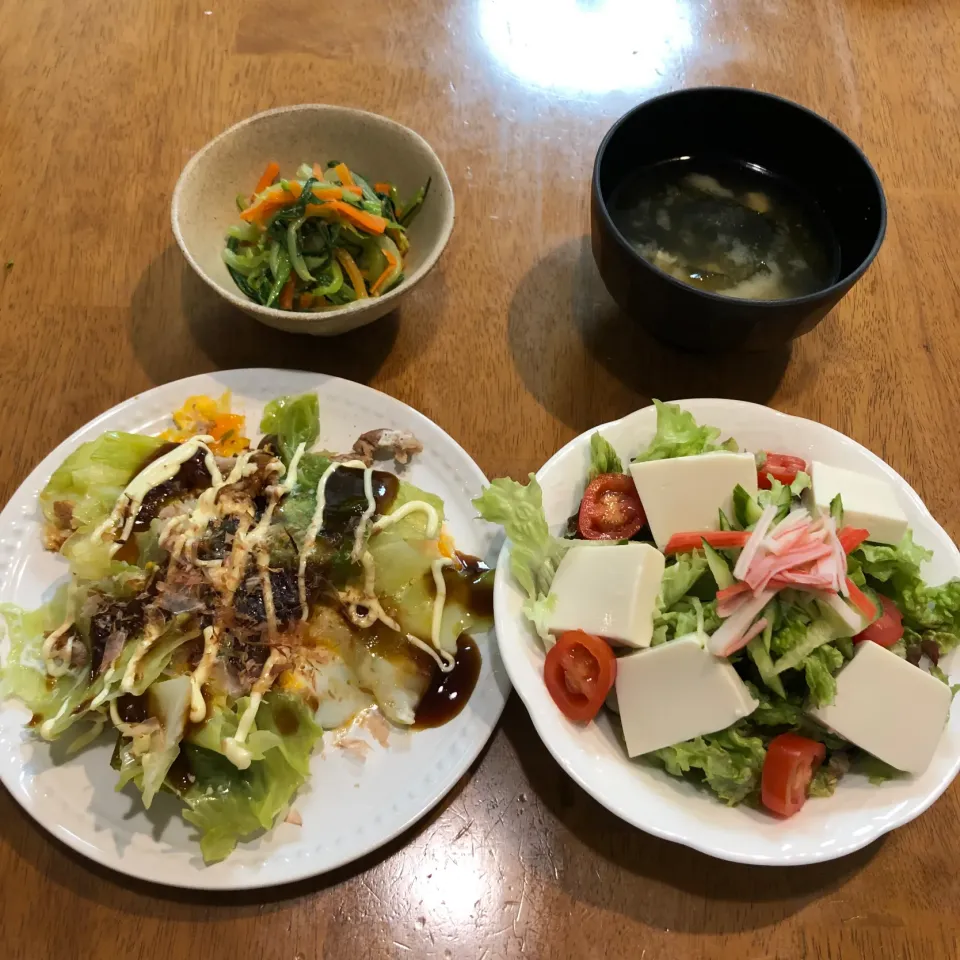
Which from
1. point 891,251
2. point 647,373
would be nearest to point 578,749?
point 647,373

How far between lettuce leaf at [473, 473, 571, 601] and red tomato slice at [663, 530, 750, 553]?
7.5 inches

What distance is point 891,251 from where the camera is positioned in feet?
6.73

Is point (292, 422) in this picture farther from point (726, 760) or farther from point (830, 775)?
point (830, 775)

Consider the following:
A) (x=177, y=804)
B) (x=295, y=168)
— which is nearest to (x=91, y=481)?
(x=177, y=804)

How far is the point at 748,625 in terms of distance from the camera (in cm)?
124

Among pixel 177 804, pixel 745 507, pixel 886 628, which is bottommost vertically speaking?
pixel 177 804

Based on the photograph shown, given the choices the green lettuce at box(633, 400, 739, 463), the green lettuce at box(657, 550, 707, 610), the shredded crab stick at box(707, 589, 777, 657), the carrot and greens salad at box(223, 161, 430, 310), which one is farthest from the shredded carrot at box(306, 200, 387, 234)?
the shredded crab stick at box(707, 589, 777, 657)

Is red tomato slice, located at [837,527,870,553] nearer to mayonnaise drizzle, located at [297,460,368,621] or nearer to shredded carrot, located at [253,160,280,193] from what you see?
mayonnaise drizzle, located at [297,460,368,621]

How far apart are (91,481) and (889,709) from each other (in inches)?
60.7

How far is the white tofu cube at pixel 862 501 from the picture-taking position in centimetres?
135

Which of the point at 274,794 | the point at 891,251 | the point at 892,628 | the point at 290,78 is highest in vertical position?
the point at 290,78

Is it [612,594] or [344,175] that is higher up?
[344,175]

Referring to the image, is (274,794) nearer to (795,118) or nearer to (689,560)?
(689,560)

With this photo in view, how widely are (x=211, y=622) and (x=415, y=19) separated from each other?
2002 millimetres
